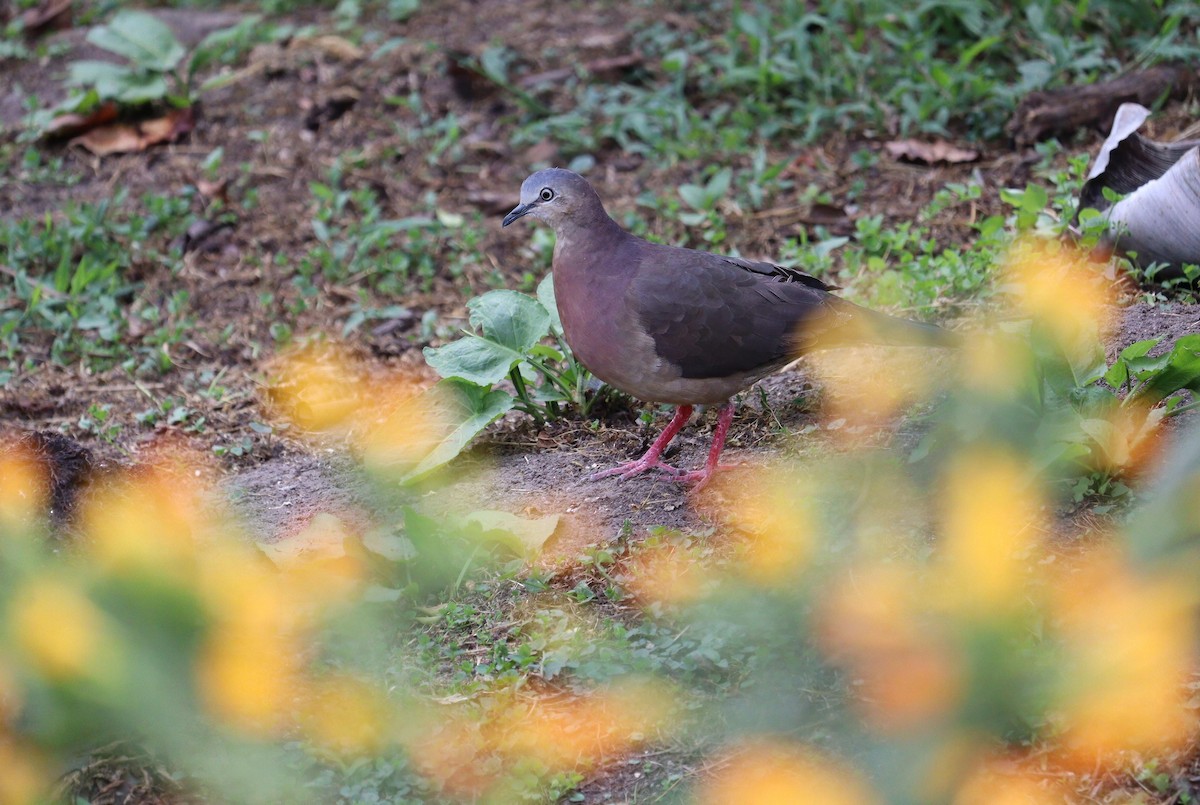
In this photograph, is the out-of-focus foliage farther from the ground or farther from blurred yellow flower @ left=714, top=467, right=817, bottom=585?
the ground

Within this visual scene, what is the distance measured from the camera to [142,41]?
7332mm

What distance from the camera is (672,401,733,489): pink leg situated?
3869 mm

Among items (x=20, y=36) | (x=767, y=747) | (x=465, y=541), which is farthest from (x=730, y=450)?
(x=20, y=36)

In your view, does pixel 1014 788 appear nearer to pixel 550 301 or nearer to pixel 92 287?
pixel 550 301

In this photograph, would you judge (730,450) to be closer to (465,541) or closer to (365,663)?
(465,541)

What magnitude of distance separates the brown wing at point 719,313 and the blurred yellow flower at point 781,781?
1.56 meters

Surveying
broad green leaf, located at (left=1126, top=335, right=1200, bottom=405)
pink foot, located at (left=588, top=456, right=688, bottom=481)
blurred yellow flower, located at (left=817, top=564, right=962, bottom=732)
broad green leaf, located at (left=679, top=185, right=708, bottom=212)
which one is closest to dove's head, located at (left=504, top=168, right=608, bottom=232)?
pink foot, located at (left=588, top=456, right=688, bottom=481)

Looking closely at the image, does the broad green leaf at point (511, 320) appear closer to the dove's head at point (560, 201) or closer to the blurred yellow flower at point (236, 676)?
the dove's head at point (560, 201)

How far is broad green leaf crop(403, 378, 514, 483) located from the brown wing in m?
0.62

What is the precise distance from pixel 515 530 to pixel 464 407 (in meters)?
0.75

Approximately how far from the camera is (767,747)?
1811 millimetres

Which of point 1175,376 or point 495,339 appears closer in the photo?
point 1175,376

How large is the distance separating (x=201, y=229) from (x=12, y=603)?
205 inches

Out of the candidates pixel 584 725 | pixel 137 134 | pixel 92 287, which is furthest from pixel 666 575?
pixel 137 134
